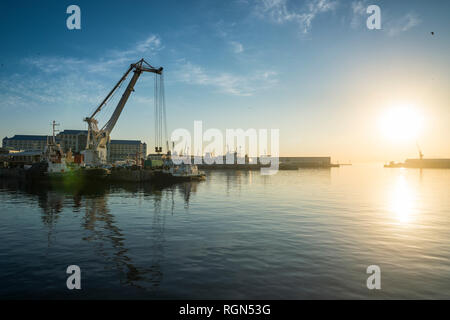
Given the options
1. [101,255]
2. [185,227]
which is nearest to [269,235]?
[185,227]

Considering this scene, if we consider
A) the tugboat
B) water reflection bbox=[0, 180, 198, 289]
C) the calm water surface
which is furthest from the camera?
the tugboat

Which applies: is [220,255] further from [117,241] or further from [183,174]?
[183,174]

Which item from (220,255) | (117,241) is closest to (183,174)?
(117,241)

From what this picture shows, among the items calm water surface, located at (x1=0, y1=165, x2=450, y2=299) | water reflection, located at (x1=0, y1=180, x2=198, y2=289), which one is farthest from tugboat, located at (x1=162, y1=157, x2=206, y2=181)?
calm water surface, located at (x1=0, y1=165, x2=450, y2=299)

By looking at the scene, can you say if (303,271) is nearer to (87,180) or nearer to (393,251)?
(393,251)

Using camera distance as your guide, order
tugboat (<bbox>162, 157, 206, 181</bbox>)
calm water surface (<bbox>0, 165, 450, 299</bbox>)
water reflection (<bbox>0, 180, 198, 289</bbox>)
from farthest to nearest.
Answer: tugboat (<bbox>162, 157, 206, 181</bbox>) → water reflection (<bbox>0, 180, 198, 289</bbox>) → calm water surface (<bbox>0, 165, 450, 299</bbox>)

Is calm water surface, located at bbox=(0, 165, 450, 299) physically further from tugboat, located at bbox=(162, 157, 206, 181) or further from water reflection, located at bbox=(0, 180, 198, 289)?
tugboat, located at bbox=(162, 157, 206, 181)

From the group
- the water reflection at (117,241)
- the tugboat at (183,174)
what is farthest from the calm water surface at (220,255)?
the tugboat at (183,174)

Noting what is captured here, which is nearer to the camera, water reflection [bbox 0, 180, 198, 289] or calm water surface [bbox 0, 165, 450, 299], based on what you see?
calm water surface [bbox 0, 165, 450, 299]

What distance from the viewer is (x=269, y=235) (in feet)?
61.7

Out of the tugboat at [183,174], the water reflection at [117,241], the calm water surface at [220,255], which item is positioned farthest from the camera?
the tugboat at [183,174]

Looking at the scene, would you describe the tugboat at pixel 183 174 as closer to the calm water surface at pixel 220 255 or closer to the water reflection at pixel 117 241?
the water reflection at pixel 117 241

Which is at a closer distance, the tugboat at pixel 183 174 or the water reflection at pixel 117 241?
the water reflection at pixel 117 241
